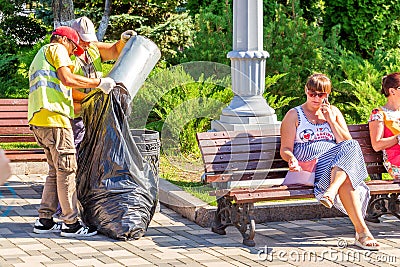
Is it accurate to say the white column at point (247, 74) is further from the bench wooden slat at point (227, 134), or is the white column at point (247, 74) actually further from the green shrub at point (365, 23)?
the green shrub at point (365, 23)

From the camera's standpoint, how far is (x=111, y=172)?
20.6 ft

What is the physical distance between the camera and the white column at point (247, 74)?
7.64 metres

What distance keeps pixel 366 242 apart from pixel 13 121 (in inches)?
158

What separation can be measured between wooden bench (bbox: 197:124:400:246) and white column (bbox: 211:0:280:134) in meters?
1.07

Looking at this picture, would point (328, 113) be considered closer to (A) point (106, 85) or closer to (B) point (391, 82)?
(B) point (391, 82)

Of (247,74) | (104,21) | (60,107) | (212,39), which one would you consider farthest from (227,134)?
(104,21)

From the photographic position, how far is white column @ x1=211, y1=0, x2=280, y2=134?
764 cm

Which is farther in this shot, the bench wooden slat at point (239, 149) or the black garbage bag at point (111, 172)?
the bench wooden slat at point (239, 149)

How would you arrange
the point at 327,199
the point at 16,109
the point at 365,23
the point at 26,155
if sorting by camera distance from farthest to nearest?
the point at 365,23, the point at 16,109, the point at 26,155, the point at 327,199

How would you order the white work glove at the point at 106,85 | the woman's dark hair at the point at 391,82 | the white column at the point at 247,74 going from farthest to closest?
the white column at the point at 247,74, the woman's dark hair at the point at 391,82, the white work glove at the point at 106,85

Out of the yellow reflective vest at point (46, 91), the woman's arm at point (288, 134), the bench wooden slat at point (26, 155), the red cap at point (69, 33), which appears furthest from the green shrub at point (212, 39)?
the yellow reflective vest at point (46, 91)

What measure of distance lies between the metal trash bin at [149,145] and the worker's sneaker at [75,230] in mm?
740

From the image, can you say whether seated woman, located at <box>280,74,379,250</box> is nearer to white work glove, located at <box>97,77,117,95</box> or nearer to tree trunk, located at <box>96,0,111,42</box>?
white work glove, located at <box>97,77,117,95</box>

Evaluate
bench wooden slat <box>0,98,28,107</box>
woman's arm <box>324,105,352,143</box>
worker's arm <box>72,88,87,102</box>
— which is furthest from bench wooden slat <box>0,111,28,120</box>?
woman's arm <box>324,105,352,143</box>
